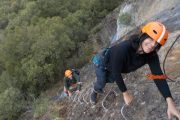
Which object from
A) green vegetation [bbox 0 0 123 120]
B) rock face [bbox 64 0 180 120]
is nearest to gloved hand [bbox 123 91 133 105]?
rock face [bbox 64 0 180 120]

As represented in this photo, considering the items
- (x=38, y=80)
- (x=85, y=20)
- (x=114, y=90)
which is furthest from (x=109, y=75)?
(x=85, y=20)

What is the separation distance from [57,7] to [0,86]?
1257 cm

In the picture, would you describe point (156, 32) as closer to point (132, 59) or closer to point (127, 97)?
point (132, 59)

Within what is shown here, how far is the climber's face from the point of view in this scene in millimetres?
5062

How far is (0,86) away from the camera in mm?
27531

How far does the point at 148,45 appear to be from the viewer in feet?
16.8

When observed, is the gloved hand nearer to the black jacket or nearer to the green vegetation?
the black jacket

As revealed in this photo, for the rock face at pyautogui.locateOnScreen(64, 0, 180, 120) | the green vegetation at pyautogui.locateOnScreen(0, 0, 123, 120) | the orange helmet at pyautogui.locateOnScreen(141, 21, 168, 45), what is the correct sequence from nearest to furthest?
1. the orange helmet at pyautogui.locateOnScreen(141, 21, 168, 45)
2. the rock face at pyautogui.locateOnScreen(64, 0, 180, 120)
3. the green vegetation at pyautogui.locateOnScreen(0, 0, 123, 120)

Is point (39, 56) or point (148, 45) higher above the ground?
point (148, 45)

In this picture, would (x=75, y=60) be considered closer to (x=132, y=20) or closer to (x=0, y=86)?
(x=0, y=86)

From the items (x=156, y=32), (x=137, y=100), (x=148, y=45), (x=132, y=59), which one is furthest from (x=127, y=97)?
(x=137, y=100)

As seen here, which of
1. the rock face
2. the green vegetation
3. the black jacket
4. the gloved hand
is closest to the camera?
the black jacket

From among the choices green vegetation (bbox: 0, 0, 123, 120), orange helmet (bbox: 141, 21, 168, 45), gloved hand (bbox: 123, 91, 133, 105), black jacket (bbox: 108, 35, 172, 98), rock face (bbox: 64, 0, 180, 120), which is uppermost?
orange helmet (bbox: 141, 21, 168, 45)

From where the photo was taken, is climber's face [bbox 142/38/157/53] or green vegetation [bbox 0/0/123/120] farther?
green vegetation [bbox 0/0/123/120]
